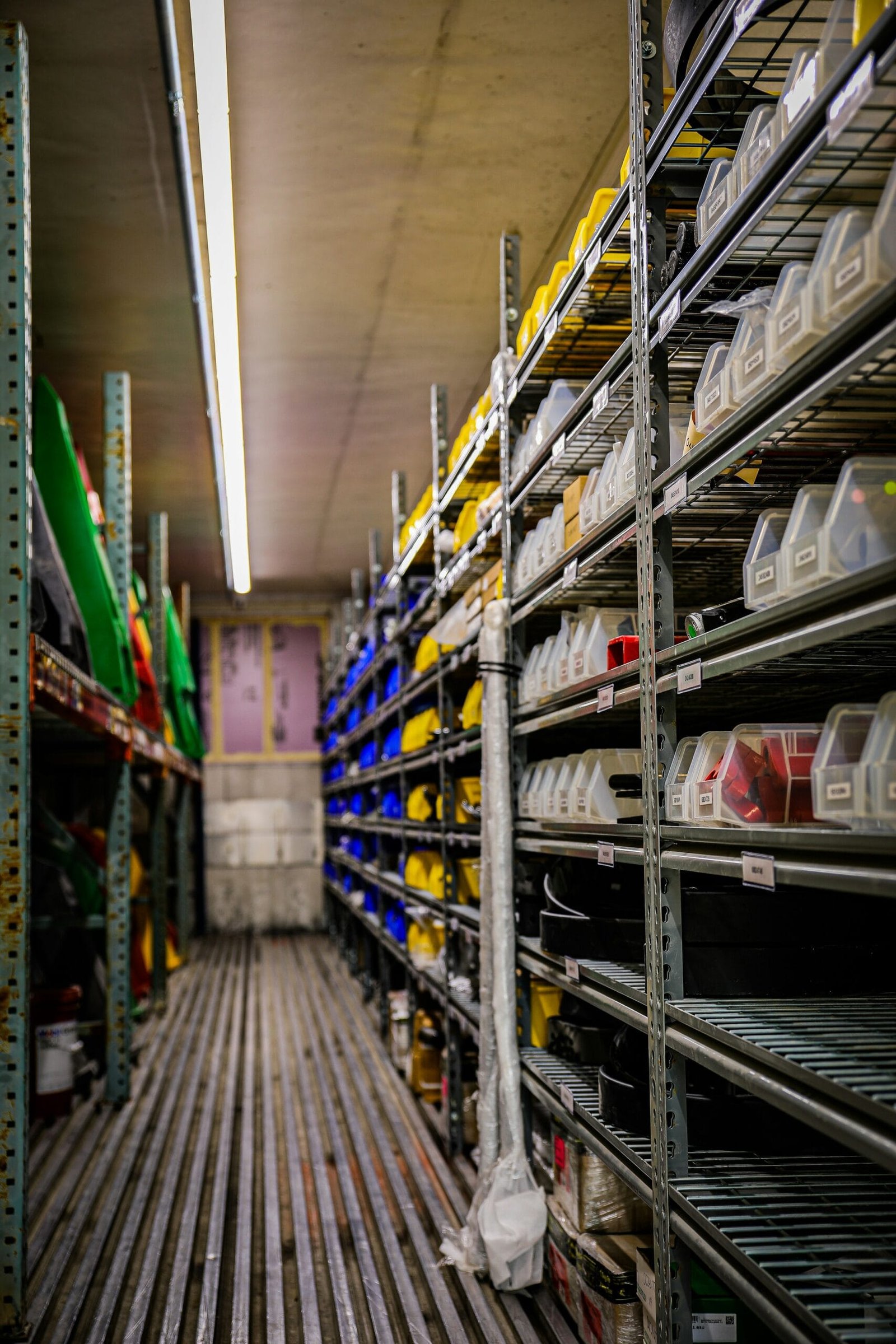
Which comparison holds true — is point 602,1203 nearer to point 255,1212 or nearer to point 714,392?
point 255,1212

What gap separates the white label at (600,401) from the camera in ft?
8.38

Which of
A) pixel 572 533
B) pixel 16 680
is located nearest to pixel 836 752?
pixel 572 533

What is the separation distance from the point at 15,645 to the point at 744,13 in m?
2.33

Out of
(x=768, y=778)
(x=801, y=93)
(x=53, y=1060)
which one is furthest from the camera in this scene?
(x=53, y=1060)

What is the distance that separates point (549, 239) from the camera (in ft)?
17.8

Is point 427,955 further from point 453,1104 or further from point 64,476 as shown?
point 64,476

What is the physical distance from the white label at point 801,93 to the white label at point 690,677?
872 millimetres

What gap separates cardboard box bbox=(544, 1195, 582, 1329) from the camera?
2.83m

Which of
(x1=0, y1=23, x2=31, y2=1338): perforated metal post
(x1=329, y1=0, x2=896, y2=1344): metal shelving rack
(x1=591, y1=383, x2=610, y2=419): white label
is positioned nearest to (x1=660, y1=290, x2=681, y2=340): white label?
(x1=329, y1=0, x2=896, y2=1344): metal shelving rack

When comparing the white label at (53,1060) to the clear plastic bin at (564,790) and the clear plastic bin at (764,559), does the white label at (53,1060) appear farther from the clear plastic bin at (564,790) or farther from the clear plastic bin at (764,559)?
the clear plastic bin at (764,559)

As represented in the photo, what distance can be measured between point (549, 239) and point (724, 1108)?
4.29 m

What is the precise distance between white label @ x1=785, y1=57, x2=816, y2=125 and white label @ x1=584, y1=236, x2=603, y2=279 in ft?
2.68

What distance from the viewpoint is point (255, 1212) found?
3889 millimetres

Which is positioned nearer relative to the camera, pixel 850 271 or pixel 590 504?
pixel 850 271
